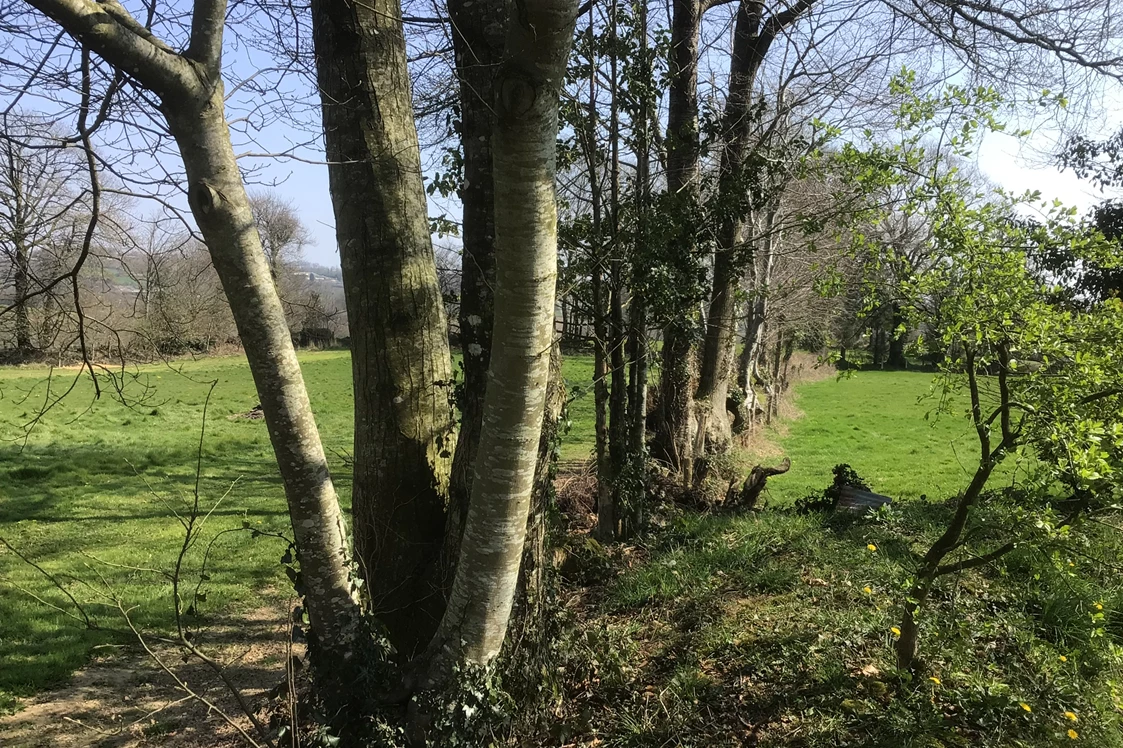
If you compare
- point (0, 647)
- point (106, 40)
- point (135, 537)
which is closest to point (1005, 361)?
point (106, 40)

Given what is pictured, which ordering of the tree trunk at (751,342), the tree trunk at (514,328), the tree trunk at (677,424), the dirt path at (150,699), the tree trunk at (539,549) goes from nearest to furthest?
1. the tree trunk at (514,328)
2. the tree trunk at (539,549)
3. the dirt path at (150,699)
4. the tree trunk at (677,424)
5. the tree trunk at (751,342)

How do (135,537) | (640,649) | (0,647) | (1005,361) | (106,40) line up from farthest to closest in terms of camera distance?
(135,537)
(0,647)
(640,649)
(1005,361)
(106,40)

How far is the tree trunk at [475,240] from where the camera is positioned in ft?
11.1

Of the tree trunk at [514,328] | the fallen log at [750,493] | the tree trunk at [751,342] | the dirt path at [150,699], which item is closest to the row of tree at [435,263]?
the tree trunk at [514,328]

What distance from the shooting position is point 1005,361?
2930 millimetres

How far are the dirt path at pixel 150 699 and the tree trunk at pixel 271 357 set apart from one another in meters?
1.06

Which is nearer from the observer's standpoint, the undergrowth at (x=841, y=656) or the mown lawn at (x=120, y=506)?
the undergrowth at (x=841, y=656)

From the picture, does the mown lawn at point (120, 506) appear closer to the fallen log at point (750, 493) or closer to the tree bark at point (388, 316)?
the tree bark at point (388, 316)

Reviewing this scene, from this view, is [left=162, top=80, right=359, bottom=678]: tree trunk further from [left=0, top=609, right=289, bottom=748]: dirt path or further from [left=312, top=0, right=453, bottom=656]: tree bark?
[left=0, top=609, right=289, bottom=748]: dirt path

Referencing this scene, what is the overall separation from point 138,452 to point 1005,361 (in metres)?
14.6

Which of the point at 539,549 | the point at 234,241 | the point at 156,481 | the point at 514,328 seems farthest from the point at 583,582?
the point at 156,481

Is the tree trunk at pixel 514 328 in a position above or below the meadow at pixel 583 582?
above

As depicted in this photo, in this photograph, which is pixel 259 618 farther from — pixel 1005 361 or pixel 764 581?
pixel 1005 361

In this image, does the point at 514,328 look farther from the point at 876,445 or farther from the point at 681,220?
the point at 876,445
